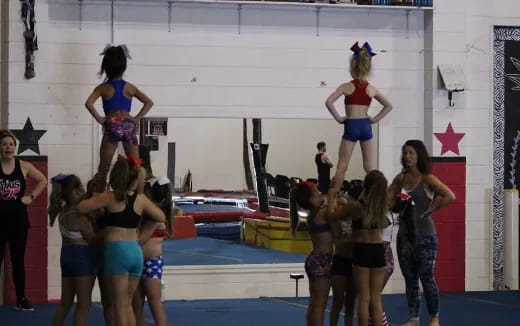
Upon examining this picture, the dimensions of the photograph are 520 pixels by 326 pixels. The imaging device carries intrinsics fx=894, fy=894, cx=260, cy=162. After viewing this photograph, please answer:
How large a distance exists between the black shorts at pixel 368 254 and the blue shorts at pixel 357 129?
121 centimetres

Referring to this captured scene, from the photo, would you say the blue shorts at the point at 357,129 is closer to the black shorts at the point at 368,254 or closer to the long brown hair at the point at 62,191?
the black shorts at the point at 368,254

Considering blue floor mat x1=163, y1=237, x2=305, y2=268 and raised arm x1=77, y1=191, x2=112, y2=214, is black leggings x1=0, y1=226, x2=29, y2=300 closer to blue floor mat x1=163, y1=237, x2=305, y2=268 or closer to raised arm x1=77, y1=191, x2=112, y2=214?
blue floor mat x1=163, y1=237, x2=305, y2=268

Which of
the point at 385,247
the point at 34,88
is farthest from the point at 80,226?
the point at 34,88

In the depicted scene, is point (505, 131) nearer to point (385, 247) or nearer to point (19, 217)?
point (385, 247)

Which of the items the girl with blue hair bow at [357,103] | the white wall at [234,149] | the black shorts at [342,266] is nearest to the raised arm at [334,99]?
the girl with blue hair bow at [357,103]

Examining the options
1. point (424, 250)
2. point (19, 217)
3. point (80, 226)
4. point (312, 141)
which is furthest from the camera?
point (312, 141)

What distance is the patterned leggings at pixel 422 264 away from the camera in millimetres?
7090

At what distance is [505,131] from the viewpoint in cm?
1047

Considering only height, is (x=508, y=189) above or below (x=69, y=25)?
below

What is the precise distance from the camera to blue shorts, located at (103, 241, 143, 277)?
574 cm

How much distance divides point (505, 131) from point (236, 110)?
10.5 ft

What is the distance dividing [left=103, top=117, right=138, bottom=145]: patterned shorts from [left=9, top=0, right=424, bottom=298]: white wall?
262 centimetres

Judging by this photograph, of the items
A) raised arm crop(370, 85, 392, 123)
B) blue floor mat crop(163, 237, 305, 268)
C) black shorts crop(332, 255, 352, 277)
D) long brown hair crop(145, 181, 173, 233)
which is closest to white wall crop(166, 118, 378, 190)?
blue floor mat crop(163, 237, 305, 268)

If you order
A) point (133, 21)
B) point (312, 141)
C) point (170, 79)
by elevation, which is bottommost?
point (312, 141)
